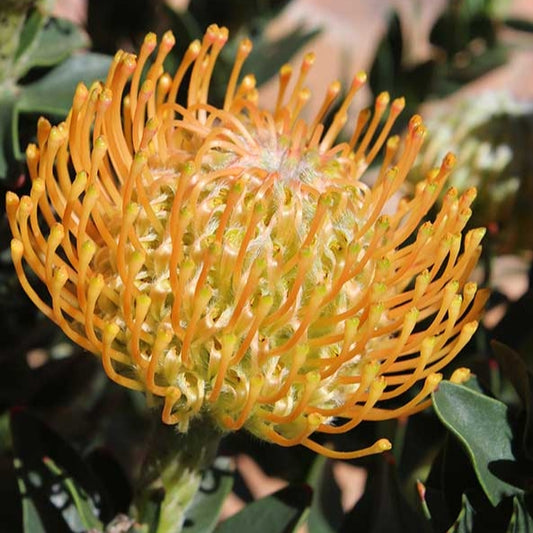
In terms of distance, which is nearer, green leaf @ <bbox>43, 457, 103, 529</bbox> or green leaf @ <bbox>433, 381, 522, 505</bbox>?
green leaf @ <bbox>433, 381, 522, 505</bbox>

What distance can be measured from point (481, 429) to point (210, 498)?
0.30 metres

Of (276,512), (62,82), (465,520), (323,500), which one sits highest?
(62,82)

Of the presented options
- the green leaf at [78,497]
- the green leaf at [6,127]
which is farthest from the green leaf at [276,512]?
the green leaf at [6,127]

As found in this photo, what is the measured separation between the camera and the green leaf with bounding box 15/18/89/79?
3.50ft

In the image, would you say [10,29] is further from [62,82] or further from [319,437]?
[319,437]


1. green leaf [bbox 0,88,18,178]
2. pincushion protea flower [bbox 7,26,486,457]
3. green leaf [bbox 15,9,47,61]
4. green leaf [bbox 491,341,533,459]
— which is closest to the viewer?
pincushion protea flower [bbox 7,26,486,457]

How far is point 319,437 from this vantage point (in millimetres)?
1169

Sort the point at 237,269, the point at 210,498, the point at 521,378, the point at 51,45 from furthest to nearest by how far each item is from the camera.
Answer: the point at 51,45 < the point at 210,498 < the point at 521,378 < the point at 237,269

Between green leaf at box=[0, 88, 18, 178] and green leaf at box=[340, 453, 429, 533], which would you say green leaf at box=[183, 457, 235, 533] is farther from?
green leaf at box=[0, 88, 18, 178]

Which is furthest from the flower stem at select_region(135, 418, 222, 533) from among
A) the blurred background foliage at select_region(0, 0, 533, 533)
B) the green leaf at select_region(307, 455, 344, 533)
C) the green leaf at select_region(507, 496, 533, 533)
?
the green leaf at select_region(507, 496, 533, 533)

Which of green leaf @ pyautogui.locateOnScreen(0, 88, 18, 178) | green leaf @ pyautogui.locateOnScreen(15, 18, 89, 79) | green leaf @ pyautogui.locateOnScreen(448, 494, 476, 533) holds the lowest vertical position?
green leaf @ pyautogui.locateOnScreen(448, 494, 476, 533)

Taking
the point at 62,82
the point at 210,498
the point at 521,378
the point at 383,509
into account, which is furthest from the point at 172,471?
the point at 62,82

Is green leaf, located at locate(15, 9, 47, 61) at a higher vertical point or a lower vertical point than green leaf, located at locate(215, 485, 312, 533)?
higher

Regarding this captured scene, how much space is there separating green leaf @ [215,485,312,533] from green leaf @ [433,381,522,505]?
0.19 meters
